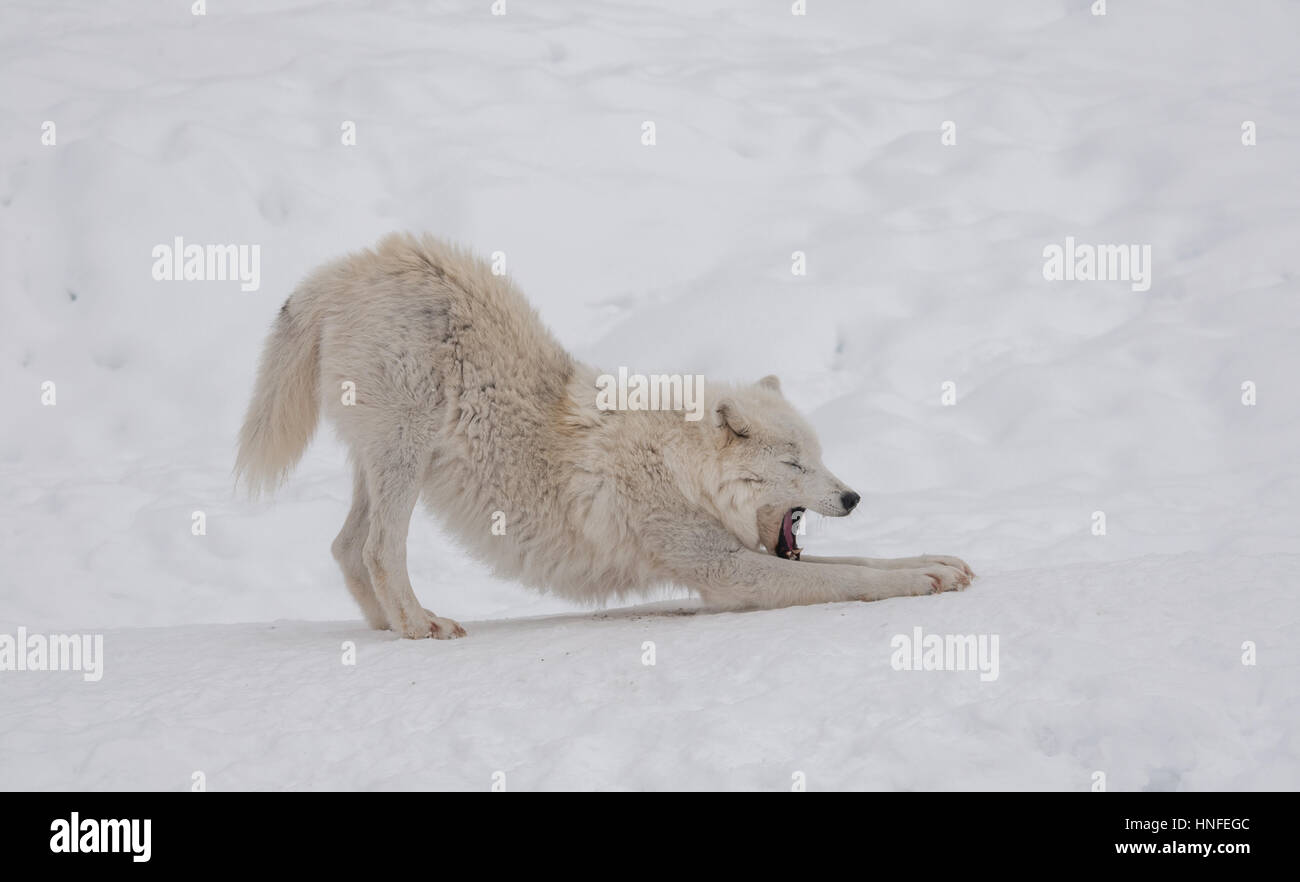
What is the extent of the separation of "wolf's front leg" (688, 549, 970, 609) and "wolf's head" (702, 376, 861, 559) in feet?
0.67

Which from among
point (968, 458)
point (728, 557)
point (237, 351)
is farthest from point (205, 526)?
point (968, 458)

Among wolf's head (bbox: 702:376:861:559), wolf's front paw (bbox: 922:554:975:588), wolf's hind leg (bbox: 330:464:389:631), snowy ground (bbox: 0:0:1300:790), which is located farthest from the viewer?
wolf's hind leg (bbox: 330:464:389:631)

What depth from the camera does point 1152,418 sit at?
10.2m

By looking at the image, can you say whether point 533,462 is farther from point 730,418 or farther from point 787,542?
point 787,542

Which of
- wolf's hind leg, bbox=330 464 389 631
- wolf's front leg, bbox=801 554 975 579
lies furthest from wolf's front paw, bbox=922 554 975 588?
wolf's hind leg, bbox=330 464 389 631

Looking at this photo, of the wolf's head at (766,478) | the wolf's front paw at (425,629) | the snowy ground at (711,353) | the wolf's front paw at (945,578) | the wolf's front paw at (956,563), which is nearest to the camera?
the snowy ground at (711,353)

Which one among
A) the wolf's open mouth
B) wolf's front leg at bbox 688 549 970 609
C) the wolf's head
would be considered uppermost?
the wolf's head

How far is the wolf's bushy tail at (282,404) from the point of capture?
6367 mm

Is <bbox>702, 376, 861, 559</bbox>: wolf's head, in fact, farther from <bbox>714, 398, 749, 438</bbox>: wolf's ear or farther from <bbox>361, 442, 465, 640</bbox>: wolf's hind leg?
<bbox>361, 442, 465, 640</bbox>: wolf's hind leg

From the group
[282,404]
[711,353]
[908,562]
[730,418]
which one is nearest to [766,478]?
[730,418]

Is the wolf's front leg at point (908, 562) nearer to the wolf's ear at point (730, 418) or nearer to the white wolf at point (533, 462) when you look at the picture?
the white wolf at point (533, 462)

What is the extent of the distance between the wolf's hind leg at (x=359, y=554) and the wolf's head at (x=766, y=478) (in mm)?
1891

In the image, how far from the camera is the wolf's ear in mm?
6023

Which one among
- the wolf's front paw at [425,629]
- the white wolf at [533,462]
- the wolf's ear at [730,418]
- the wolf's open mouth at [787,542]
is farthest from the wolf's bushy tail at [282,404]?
the wolf's open mouth at [787,542]
